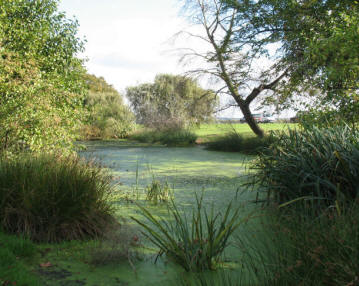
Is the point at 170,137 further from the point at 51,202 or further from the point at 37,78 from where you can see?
the point at 51,202

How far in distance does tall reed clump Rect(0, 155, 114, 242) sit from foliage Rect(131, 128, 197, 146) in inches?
506

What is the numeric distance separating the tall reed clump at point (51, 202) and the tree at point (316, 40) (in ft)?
12.9

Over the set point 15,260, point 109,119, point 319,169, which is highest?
point 109,119

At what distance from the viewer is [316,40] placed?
6930 mm

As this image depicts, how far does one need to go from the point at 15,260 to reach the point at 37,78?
3685mm

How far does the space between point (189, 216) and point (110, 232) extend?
112 cm

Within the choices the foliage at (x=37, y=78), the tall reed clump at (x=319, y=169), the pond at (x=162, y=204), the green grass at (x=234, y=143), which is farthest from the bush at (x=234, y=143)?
the tall reed clump at (x=319, y=169)

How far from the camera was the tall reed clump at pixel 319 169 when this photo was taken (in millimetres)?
3691

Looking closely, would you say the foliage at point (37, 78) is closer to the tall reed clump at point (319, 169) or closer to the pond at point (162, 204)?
the pond at point (162, 204)

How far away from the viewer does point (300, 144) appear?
15.2 feet

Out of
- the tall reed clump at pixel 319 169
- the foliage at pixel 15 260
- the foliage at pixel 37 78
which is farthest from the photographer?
the foliage at pixel 37 78

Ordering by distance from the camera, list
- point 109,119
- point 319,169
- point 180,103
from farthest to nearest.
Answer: point 180,103 < point 109,119 < point 319,169

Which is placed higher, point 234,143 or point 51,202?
point 234,143

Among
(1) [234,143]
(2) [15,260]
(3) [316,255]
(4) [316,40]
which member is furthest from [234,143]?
(3) [316,255]
